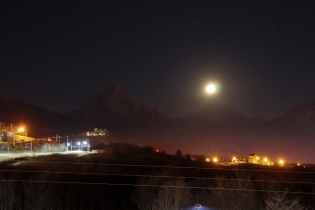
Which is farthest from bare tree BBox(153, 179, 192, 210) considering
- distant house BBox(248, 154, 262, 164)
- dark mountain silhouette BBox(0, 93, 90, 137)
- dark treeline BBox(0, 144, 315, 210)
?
dark mountain silhouette BBox(0, 93, 90, 137)

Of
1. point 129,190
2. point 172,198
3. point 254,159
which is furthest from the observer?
point 254,159

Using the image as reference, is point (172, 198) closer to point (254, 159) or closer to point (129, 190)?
point (129, 190)

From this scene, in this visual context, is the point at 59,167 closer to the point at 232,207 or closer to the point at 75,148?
the point at 232,207

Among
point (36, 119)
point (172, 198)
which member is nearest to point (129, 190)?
point (172, 198)

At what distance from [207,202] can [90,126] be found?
124 meters

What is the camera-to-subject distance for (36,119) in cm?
13075

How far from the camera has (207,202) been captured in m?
A: 23.5

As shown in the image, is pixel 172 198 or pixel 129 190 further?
pixel 129 190

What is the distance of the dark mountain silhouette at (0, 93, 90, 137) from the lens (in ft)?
394

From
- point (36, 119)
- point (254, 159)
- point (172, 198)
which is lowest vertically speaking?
point (254, 159)

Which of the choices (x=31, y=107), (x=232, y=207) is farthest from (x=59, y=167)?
(x=31, y=107)

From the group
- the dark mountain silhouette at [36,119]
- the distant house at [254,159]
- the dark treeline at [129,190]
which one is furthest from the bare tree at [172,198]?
the dark mountain silhouette at [36,119]

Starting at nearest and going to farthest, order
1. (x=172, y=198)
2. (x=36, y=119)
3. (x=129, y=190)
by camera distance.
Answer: (x=172, y=198), (x=129, y=190), (x=36, y=119)

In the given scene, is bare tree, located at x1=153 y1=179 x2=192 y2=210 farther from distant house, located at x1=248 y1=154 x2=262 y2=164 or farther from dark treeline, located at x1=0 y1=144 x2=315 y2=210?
distant house, located at x1=248 y1=154 x2=262 y2=164
